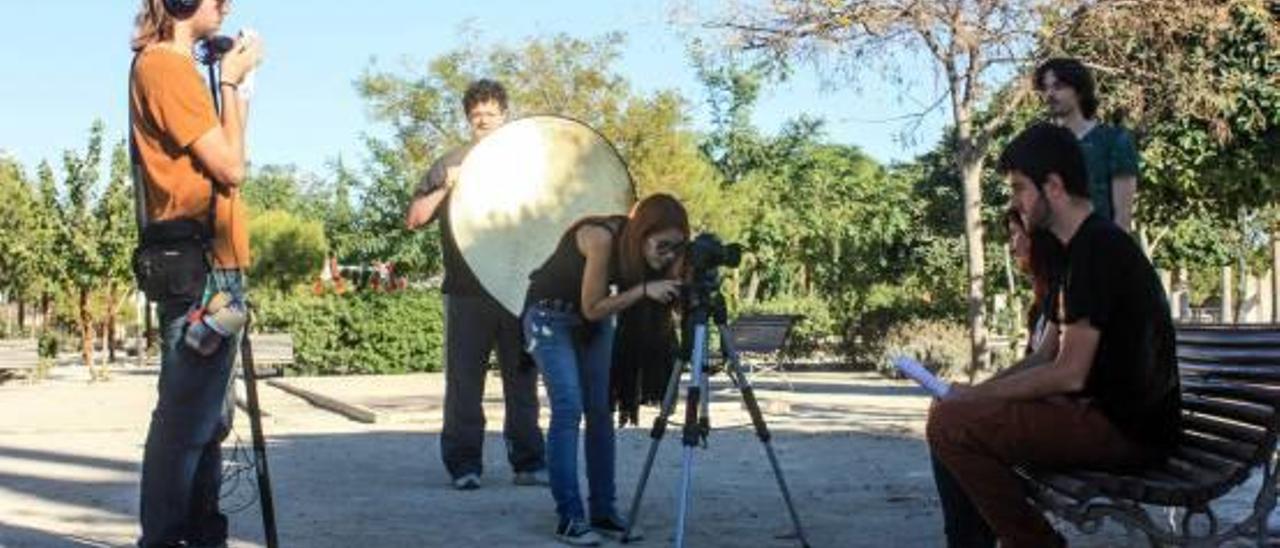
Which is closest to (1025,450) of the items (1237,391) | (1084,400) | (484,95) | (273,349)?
(1084,400)

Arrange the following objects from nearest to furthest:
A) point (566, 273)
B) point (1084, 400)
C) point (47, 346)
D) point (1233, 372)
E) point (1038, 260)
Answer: point (1084, 400)
point (1233, 372)
point (1038, 260)
point (566, 273)
point (47, 346)

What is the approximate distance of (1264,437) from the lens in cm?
423

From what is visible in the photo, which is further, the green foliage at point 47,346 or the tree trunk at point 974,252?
the green foliage at point 47,346

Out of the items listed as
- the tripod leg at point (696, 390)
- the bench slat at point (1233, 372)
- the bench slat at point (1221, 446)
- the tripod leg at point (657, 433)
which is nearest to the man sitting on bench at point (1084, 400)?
the bench slat at point (1221, 446)

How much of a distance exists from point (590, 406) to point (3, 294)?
136 feet

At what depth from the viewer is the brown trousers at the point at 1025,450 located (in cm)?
429

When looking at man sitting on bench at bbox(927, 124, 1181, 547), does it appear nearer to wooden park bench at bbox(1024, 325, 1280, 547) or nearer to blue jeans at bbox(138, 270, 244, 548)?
wooden park bench at bbox(1024, 325, 1280, 547)

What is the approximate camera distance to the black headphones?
488 centimetres

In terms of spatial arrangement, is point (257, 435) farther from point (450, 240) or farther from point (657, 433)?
point (450, 240)

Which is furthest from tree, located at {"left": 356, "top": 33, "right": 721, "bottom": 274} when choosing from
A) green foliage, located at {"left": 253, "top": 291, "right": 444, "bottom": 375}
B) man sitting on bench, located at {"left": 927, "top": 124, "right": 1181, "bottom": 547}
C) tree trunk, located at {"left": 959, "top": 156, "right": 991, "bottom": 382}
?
man sitting on bench, located at {"left": 927, "top": 124, "right": 1181, "bottom": 547}

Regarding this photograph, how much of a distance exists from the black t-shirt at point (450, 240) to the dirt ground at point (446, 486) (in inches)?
40.7

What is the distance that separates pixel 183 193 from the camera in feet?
16.0

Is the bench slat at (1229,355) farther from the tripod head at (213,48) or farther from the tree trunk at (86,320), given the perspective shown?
the tree trunk at (86,320)

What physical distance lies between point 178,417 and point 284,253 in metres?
54.4
